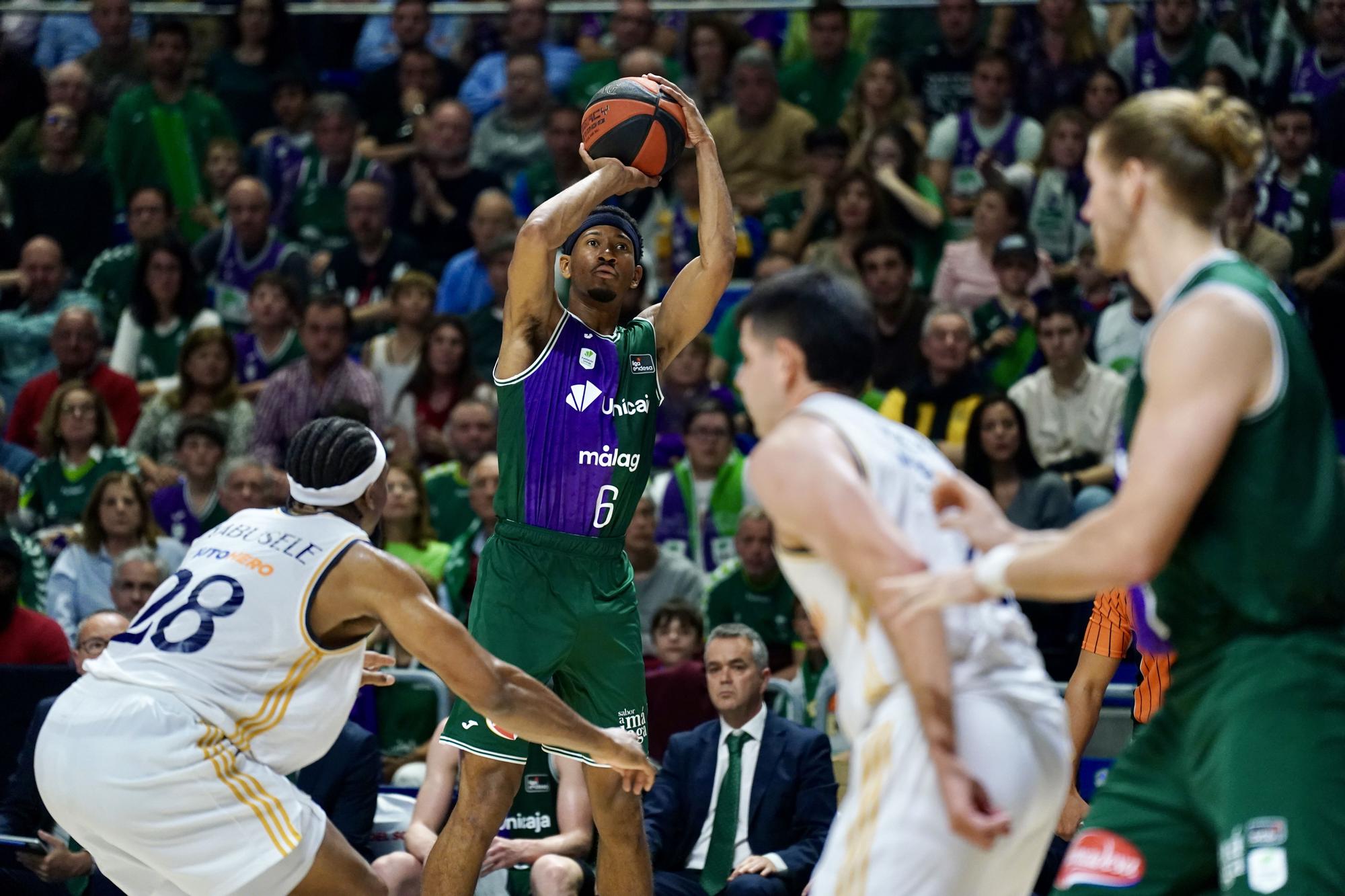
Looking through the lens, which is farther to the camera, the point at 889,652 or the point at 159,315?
the point at 159,315

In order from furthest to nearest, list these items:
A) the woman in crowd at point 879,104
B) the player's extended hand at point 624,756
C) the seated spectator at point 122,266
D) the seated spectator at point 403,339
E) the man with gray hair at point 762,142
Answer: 1. the man with gray hair at point 762,142
2. the seated spectator at point 122,266
3. the woman in crowd at point 879,104
4. the seated spectator at point 403,339
5. the player's extended hand at point 624,756

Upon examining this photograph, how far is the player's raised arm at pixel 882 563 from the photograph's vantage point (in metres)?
3.51

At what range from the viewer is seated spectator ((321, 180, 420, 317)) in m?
13.2

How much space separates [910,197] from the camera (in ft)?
40.5

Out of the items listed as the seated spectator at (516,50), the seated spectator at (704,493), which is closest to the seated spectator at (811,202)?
the seated spectator at (704,493)

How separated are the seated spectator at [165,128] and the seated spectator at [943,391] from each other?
654 centimetres

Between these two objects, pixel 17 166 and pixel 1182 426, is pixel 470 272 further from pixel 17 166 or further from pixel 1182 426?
pixel 1182 426

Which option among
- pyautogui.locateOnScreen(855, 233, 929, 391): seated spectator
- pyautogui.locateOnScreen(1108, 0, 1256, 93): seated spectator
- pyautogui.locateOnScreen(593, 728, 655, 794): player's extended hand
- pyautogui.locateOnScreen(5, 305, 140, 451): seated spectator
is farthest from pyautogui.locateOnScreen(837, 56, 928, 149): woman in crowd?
pyautogui.locateOnScreen(593, 728, 655, 794): player's extended hand

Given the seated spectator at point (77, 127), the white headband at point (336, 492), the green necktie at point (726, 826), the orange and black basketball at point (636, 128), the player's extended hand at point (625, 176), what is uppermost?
the orange and black basketball at point (636, 128)

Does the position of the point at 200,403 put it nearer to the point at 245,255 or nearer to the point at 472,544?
the point at 245,255

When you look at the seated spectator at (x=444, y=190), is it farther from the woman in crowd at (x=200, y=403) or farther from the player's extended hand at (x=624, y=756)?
the player's extended hand at (x=624, y=756)

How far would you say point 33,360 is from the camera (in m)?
13.0

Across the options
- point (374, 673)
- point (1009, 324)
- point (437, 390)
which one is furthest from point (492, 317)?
point (374, 673)

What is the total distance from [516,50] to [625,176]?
27.3 ft
